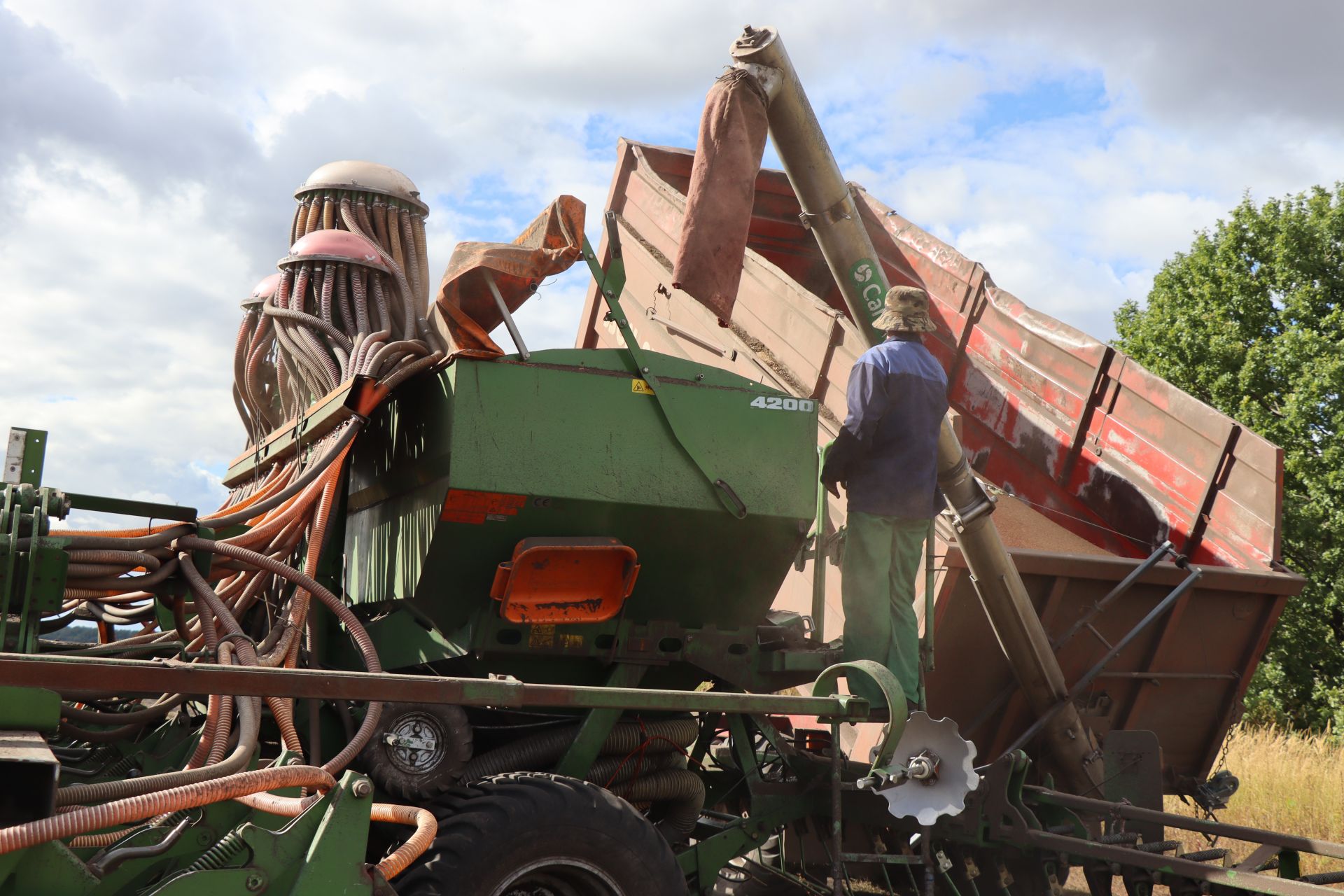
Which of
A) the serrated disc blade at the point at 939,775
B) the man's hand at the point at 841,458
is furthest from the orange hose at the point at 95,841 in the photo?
the man's hand at the point at 841,458

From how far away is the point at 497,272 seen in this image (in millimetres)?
4051

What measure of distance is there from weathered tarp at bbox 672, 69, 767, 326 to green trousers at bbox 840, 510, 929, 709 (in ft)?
3.14

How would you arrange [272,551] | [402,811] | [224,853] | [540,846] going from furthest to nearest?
[272,551]
[540,846]
[402,811]
[224,853]

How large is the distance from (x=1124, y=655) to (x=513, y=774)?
3.44 m

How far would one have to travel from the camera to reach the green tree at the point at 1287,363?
Answer: 14.0 meters

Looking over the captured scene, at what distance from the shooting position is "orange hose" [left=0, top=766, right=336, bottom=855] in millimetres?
2438

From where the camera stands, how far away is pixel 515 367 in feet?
13.1

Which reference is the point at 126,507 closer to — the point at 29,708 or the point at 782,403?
the point at 29,708

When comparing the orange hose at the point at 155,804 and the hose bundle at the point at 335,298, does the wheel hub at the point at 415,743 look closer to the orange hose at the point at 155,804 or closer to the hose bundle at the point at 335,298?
the orange hose at the point at 155,804

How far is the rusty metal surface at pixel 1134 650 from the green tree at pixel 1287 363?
8168 millimetres

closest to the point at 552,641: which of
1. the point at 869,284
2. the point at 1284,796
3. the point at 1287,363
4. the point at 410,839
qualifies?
the point at 410,839

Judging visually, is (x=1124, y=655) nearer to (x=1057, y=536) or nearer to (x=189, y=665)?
(x=1057, y=536)

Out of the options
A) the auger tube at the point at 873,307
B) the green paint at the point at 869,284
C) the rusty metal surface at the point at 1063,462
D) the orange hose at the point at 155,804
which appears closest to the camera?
the orange hose at the point at 155,804

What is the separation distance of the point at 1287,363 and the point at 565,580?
47.3 feet
